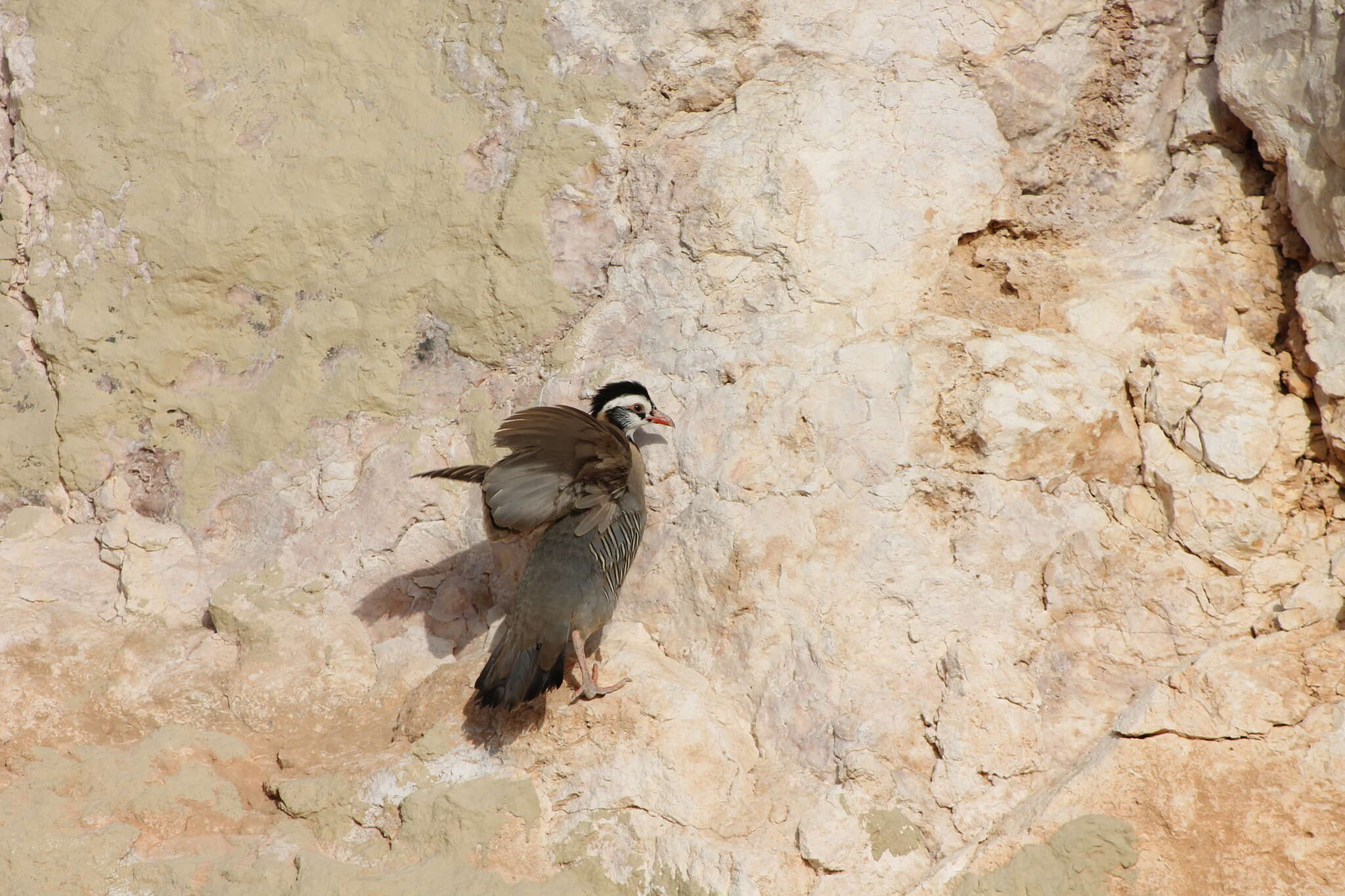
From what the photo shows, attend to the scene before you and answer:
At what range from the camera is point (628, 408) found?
14.0 ft

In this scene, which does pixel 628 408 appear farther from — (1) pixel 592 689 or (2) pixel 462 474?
(1) pixel 592 689

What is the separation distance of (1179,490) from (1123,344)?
0.68 meters

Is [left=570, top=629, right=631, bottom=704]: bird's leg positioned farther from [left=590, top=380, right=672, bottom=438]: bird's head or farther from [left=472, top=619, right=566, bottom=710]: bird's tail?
[left=590, top=380, right=672, bottom=438]: bird's head

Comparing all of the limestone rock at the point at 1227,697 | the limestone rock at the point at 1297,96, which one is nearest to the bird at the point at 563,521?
the limestone rock at the point at 1227,697

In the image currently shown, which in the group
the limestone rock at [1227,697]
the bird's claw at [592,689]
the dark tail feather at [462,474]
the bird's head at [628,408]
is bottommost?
the bird's claw at [592,689]

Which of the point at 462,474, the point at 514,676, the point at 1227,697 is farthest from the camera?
the point at 462,474

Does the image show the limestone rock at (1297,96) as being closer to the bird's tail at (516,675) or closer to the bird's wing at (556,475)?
the bird's wing at (556,475)

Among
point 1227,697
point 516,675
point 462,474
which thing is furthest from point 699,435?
point 1227,697

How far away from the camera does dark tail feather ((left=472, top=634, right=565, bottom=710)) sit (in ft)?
12.5

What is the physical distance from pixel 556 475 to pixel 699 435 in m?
0.59

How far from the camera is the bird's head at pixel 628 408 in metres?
4.26

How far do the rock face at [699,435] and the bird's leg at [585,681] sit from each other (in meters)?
0.08

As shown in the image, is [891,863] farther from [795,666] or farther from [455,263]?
[455,263]

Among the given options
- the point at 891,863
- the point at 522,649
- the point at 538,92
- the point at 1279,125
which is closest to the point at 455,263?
the point at 538,92
